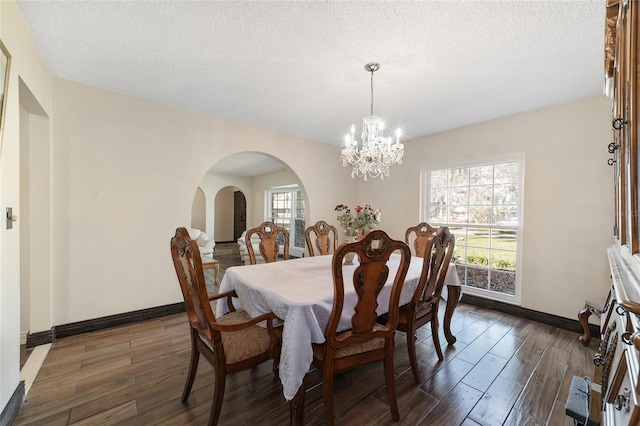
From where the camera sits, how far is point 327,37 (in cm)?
185

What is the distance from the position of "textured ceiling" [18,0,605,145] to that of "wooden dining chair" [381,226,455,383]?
1415mm

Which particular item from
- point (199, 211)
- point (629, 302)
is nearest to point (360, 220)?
point (629, 302)

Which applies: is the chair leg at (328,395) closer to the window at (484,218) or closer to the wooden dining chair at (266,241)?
the wooden dining chair at (266,241)

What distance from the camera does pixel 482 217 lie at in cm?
362

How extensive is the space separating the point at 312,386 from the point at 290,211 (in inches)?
217

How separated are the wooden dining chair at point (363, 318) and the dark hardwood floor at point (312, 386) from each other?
0.33m

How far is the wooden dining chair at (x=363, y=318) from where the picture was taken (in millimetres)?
1382

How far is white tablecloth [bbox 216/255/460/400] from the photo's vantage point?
1371 mm

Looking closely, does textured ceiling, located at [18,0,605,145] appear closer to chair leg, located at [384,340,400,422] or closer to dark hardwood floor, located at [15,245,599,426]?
chair leg, located at [384,340,400,422]

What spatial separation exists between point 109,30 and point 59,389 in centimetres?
255

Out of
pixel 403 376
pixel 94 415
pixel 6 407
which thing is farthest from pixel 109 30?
pixel 403 376

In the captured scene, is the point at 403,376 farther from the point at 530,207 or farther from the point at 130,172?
the point at 130,172

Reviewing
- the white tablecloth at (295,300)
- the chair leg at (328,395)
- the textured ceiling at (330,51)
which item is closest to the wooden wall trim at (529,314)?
the white tablecloth at (295,300)

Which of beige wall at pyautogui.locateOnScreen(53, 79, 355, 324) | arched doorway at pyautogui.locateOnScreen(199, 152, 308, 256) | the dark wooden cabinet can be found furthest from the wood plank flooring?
arched doorway at pyautogui.locateOnScreen(199, 152, 308, 256)
